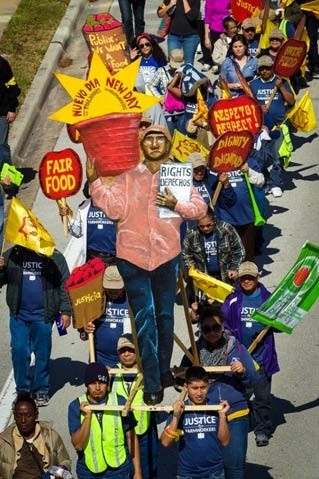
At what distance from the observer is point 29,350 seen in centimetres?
1541

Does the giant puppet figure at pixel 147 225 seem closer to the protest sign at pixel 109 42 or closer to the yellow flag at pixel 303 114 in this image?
the protest sign at pixel 109 42

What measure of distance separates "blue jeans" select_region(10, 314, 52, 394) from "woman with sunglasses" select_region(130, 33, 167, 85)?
471 cm

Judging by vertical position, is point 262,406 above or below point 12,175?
below

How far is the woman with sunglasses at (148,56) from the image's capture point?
19.1m

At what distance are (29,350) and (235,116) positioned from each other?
3.14 meters

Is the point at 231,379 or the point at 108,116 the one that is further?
the point at 231,379

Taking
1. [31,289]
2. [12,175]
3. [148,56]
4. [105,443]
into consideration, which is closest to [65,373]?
[31,289]

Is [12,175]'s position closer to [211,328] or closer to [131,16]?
[211,328]

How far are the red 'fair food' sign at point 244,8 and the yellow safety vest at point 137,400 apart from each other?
860 cm

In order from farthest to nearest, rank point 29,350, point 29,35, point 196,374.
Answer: point 29,35, point 29,350, point 196,374

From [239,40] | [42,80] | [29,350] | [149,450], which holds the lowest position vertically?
[42,80]

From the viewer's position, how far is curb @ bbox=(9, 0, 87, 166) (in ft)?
69.5

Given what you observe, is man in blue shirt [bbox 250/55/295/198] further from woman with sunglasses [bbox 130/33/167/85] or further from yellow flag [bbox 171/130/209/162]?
yellow flag [bbox 171/130/209/162]

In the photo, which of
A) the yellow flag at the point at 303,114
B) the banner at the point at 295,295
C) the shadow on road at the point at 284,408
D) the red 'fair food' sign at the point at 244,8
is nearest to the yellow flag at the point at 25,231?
the banner at the point at 295,295
